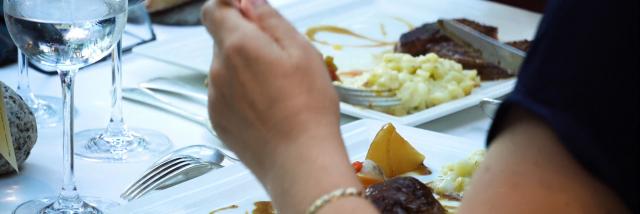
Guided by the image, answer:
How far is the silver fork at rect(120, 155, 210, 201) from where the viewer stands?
1.35 m

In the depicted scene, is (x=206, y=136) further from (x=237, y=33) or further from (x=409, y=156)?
(x=237, y=33)

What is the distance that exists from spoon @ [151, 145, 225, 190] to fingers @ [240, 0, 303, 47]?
49 centimetres

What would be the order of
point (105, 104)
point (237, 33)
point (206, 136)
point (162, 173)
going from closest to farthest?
point (237, 33) < point (162, 173) < point (206, 136) < point (105, 104)

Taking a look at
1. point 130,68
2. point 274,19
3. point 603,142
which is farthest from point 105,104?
point 603,142

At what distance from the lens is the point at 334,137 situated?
903 millimetres

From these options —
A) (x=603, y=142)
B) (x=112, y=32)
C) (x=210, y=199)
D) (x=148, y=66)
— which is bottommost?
(x=148, y=66)

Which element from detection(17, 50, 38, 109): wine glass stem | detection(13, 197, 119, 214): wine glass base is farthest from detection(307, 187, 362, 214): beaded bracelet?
detection(17, 50, 38, 109): wine glass stem

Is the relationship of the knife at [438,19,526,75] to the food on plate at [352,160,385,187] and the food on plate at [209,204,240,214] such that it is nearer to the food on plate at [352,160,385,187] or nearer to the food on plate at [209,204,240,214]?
the food on plate at [352,160,385,187]

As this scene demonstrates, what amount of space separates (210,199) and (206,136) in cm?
34

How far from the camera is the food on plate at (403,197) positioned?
1.19m

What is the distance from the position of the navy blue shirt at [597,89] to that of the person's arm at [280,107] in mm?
186

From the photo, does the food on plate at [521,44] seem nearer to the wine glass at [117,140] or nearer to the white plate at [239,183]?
the white plate at [239,183]

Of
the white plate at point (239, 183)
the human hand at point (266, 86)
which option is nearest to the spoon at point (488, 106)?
the white plate at point (239, 183)

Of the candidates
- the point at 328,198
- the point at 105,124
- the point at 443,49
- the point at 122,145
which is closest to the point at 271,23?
the point at 328,198
